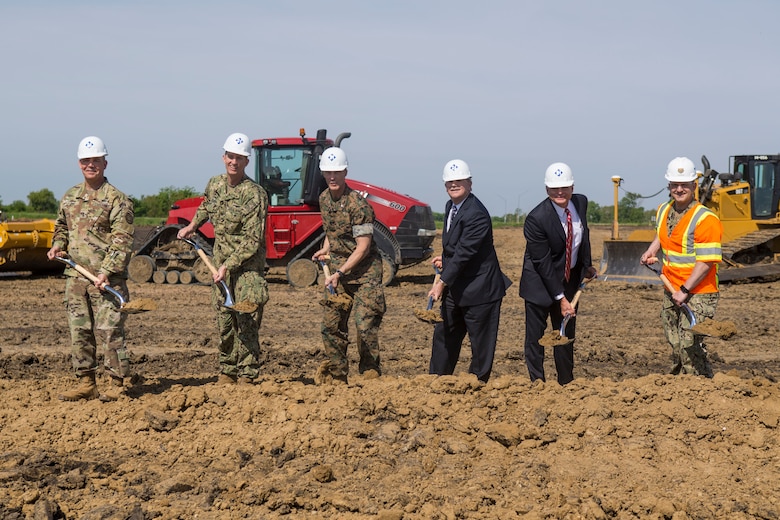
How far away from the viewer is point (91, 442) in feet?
19.3

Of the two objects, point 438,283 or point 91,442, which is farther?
point 438,283

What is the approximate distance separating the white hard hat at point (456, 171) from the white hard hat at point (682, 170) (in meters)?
1.45

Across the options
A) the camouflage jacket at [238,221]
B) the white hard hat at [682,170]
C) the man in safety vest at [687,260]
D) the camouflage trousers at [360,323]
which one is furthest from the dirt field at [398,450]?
the white hard hat at [682,170]

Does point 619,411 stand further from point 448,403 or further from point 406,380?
point 406,380

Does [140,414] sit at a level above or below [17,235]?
below

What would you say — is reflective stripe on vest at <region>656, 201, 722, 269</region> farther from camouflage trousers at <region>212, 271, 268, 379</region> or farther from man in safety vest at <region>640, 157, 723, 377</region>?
camouflage trousers at <region>212, 271, 268, 379</region>

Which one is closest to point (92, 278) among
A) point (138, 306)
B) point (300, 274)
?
point (138, 306)

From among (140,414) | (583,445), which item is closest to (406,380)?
(583,445)

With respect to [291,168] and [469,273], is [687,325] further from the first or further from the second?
[291,168]

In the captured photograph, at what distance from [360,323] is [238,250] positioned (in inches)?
42.3

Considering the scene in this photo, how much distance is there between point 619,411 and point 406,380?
1.51m

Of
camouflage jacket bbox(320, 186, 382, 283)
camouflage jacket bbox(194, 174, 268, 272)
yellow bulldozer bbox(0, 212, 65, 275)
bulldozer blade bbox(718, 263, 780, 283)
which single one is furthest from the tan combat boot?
bulldozer blade bbox(718, 263, 780, 283)

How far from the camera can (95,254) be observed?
648 cm

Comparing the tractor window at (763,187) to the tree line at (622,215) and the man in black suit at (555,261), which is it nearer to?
the man in black suit at (555,261)
